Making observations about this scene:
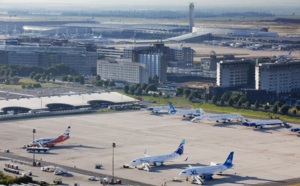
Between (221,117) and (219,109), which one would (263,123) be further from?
(219,109)

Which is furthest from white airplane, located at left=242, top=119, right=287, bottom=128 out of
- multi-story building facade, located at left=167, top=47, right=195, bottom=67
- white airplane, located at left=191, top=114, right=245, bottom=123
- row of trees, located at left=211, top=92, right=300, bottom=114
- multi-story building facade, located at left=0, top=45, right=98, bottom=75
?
multi-story building facade, located at left=167, top=47, right=195, bottom=67

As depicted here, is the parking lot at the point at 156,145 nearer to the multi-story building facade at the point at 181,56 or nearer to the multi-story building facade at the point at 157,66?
the multi-story building facade at the point at 157,66

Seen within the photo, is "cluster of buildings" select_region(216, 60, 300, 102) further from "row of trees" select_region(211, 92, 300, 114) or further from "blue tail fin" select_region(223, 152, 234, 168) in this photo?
"blue tail fin" select_region(223, 152, 234, 168)

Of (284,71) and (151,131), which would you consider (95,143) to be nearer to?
(151,131)

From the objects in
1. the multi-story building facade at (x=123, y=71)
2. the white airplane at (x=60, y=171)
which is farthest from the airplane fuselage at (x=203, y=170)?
the multi-story building facade at (x=123, y=71)

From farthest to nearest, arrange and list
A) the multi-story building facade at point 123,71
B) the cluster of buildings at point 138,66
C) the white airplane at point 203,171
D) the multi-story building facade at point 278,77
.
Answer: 1. the cluster of buildings at point 138,66
2. the multi-story building facade at point 123,71
3. the multi-story building facade at point 278,77
4. the white airplane at point 203,171

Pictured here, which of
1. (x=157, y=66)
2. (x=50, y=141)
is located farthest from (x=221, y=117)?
(x=157, y=66)
